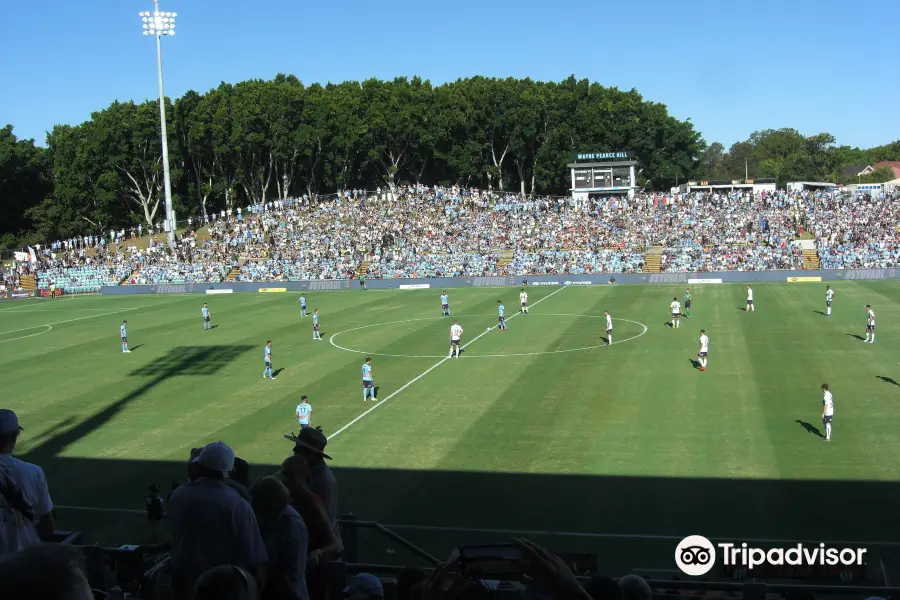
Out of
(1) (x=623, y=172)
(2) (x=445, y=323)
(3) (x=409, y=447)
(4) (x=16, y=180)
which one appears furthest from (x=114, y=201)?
(3) (x=409, y=447)

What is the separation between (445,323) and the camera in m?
42.2

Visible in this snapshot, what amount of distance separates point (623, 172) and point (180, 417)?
6867cm

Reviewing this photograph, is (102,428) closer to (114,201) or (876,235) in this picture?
(876,235)

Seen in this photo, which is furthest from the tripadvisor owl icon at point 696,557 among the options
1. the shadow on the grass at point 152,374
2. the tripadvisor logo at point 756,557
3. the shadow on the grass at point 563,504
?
the shadow on the grass at point 152,374

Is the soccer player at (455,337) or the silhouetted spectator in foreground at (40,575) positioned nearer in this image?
the silhouetted spectator in foreground at (40,575)

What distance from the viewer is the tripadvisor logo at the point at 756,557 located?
33.9ft

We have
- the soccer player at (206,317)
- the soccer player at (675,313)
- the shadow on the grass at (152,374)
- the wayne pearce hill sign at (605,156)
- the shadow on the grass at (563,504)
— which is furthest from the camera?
the wayne pearce hill sign at (605,156)

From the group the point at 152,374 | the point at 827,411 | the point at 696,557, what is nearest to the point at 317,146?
the point at 152,374

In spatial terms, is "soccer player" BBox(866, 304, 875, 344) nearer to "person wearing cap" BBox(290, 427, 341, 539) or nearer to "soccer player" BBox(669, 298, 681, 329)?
"soccer player" BBox(669, 298, 681, 329)

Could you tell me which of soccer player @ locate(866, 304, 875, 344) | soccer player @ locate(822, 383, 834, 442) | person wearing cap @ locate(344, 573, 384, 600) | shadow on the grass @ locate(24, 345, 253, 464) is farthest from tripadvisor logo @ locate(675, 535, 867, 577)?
soccer player @ locate(866, 304, 875, 344)

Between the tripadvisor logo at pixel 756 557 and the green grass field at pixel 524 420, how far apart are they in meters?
1.84

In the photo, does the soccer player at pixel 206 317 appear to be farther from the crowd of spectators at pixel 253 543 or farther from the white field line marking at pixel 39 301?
the crowd of spectators at pixel 253 543

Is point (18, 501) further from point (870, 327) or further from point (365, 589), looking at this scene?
point (870, 327)

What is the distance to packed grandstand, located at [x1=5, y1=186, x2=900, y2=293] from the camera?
65312 millimetres
